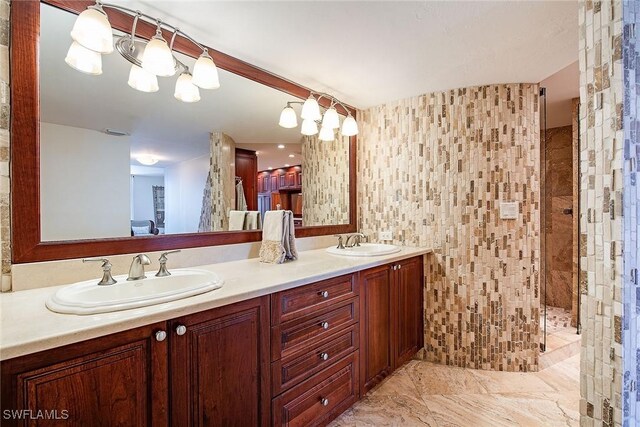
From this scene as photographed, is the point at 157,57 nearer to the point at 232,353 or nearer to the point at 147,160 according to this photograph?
the point at 147,160

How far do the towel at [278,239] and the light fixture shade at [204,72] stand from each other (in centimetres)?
82

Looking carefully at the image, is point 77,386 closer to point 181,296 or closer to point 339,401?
point 181,296

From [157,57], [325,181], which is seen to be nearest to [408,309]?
[325,181]

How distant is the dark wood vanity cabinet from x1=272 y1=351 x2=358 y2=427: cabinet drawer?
121 mm

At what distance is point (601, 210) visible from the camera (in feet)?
3.29

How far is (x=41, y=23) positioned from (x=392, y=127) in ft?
7.35

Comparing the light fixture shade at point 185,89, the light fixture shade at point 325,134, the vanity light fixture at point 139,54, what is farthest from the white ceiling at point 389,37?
the light fixture shade at point 325,134

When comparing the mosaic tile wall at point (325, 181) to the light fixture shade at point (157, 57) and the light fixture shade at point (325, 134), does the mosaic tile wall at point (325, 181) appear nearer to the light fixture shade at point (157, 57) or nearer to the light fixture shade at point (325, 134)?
the light fixture shade at point (325, 134)

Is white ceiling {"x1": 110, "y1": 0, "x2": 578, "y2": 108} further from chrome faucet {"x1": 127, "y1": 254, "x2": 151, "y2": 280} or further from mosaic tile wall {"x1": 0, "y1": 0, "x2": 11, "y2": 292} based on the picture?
chrome faucet {"x1": 127, "y1": 254, "x2": 151, "y2": 280}

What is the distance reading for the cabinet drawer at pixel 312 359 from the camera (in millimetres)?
1310

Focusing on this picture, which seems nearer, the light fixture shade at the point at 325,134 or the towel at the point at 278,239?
the towel at the point at 278,239

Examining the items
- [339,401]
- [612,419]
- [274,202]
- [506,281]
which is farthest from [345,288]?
[506,281]

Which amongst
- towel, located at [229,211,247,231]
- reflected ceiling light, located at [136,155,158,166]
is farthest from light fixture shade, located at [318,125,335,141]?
reflected ceiling light, located at [136,155,158,166]

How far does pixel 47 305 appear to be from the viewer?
94 cm
